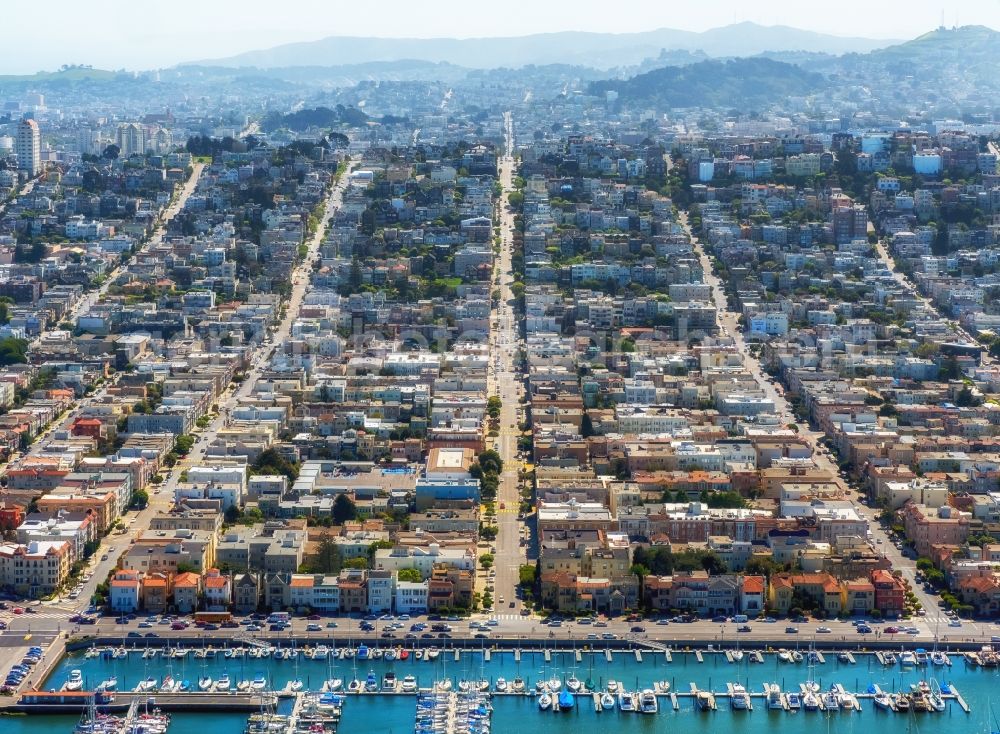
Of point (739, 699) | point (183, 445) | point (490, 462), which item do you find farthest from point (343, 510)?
point (739, 699)

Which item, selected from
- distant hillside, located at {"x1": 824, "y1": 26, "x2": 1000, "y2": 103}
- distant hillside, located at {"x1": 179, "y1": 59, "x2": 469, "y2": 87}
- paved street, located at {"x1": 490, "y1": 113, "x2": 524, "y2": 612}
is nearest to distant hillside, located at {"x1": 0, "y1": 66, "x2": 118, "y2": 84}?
distant hillside, located at {"x1": 179, "y1": 59, "x2": 469, "y2": 87}

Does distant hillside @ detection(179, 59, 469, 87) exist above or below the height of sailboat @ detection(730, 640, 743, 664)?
below

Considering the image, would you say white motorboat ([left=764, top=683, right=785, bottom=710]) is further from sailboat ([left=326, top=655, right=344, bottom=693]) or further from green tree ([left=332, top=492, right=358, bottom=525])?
green tree ([left=332, top=492, right=358, bottom=525])

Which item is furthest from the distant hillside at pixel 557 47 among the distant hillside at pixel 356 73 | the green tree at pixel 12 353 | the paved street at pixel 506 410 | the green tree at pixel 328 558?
the green tree at pixel 328 558

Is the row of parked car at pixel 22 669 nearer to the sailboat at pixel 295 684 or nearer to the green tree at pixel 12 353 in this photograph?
the sailboat at pixel 295 684

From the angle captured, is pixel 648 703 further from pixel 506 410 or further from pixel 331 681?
pixel 506 410

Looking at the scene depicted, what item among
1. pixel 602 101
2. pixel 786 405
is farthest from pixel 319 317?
pixel 602 101
